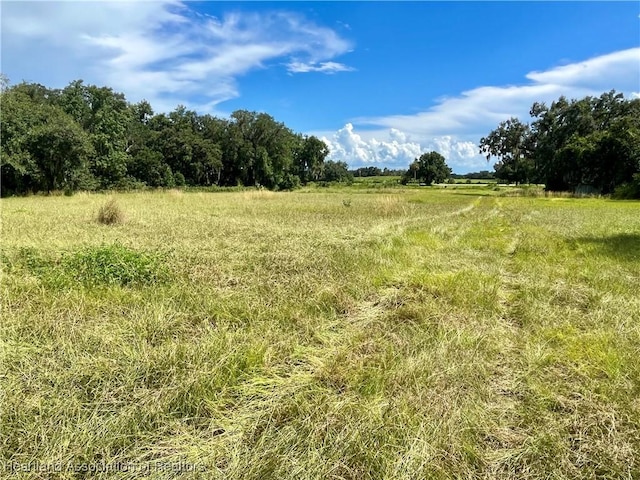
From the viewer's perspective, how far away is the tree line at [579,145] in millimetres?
38938

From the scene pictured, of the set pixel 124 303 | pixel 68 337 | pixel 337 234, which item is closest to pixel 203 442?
pixel 68 337

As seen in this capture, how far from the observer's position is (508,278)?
7117 millimetres

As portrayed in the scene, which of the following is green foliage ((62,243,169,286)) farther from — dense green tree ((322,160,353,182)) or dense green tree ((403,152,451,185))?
dense green tree ((403,152,451,185))

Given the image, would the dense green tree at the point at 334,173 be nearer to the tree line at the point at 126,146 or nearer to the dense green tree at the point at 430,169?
the tree line at the point at 126,146

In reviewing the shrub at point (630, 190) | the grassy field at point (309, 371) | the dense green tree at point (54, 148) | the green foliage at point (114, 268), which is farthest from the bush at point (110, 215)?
the shrub at point (630, 190)

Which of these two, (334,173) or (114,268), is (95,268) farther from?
(334,173)

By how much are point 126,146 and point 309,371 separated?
5057 centimetres

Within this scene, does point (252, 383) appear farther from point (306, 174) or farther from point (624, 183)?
point (306, 174)

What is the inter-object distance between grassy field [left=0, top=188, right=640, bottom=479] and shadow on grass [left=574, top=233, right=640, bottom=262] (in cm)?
230

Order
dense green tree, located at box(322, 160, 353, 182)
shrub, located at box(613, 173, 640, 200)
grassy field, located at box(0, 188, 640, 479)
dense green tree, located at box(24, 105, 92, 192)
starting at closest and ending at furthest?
grassy field, located at box(0, 188, 640, 479) → dense green tree, located at box(24, 105, 92, 192) → shrub, located at box(613, 173, 640, 200) → dense green tree, located at box(322, 160, 353, 182)

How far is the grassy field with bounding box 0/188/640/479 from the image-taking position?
2395 millimetres

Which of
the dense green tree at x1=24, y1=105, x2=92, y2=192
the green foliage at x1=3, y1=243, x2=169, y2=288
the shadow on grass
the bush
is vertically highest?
the dense green tree at x1=24, y1=105, x2=92, y2=192

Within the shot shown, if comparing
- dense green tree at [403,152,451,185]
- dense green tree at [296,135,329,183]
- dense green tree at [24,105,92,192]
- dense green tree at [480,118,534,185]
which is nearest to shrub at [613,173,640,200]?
dense green tree at [480,118,534,185]

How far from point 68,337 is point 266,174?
194 ft
